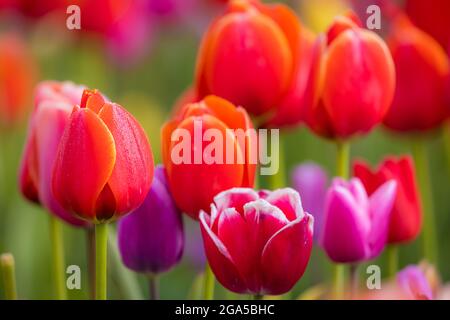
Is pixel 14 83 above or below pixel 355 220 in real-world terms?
above

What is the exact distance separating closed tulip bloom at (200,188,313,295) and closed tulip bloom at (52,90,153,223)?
0.05 metres

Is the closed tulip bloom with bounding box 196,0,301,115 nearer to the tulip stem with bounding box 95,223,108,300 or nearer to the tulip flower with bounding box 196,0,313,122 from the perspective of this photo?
the tulip flower with bounding box 196,0,313,122

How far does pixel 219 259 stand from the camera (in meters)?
0.62

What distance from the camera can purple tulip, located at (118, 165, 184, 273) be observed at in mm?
679

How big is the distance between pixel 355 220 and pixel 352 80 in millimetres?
94

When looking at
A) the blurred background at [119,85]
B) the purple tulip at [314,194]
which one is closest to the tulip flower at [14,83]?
the blurred background at [119,85]

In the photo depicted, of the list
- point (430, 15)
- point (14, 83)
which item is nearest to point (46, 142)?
point (430, 15)

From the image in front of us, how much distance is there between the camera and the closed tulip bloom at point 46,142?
68 cm

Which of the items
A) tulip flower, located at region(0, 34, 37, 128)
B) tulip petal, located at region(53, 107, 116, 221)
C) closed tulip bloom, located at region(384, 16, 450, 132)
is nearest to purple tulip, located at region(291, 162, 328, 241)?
closed tulip bloom, located at region(384, 16, 450, 132)

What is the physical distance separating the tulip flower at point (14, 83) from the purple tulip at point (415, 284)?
2.53 feet

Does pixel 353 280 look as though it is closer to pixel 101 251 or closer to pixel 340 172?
pixel 340 172
